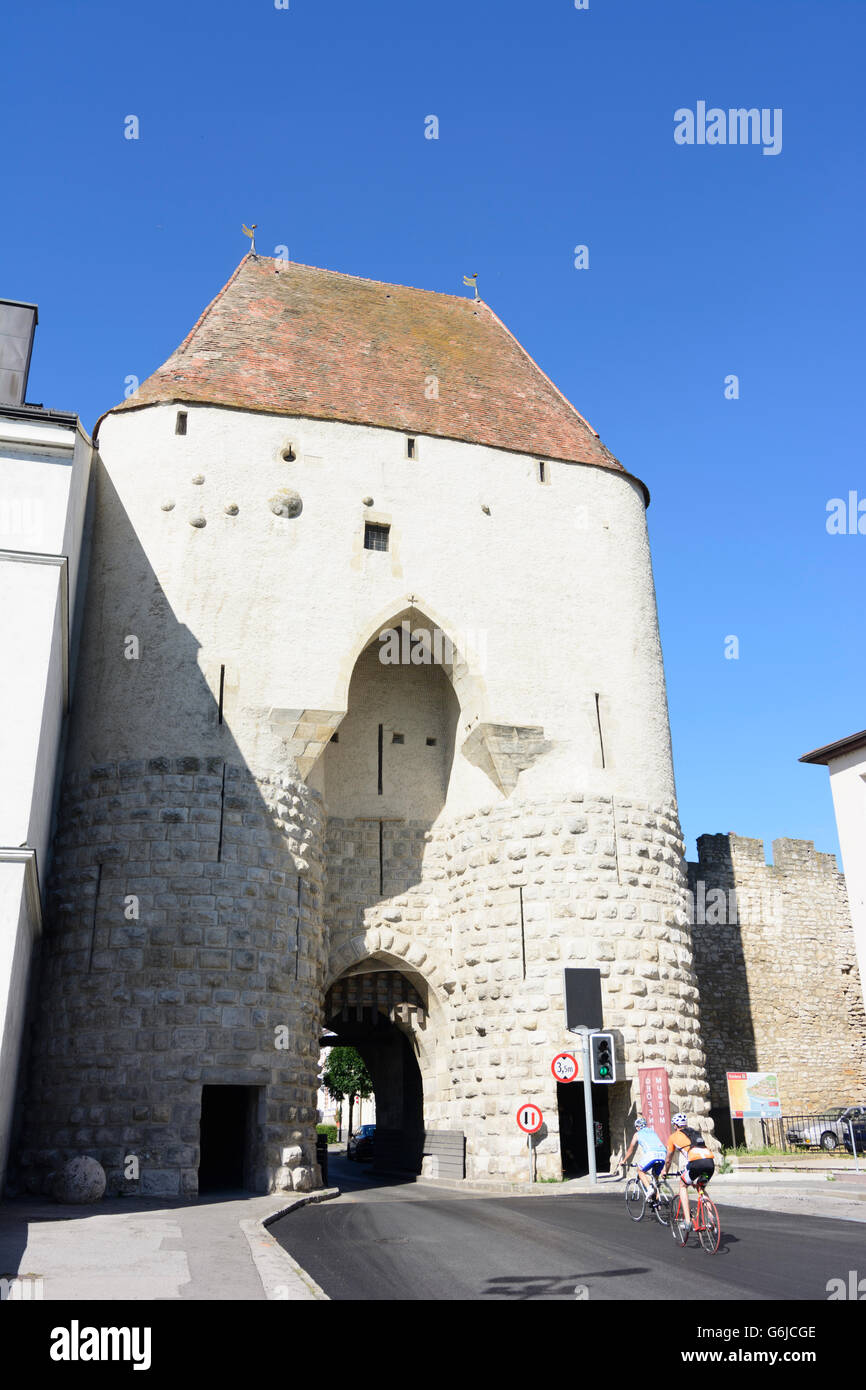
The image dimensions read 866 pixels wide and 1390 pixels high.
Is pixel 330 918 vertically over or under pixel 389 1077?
over

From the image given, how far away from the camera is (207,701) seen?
52.6 feet

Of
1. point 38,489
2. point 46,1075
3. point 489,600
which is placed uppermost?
point 489,600

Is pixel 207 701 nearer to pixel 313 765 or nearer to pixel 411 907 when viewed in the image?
pixel 313 765

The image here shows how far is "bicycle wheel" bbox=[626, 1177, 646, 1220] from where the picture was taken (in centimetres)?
1071

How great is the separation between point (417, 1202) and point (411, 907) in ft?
16.9

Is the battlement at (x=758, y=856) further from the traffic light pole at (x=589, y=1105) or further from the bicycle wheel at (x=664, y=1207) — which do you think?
the bicycle wheel at (x=664, y=1207)

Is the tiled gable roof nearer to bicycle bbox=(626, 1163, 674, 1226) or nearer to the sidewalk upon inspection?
the sidewalk

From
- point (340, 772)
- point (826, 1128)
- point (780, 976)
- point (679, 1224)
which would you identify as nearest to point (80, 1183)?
point (679, 1224)

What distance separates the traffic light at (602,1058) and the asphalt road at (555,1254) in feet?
5.40

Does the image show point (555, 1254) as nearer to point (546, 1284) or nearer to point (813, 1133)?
point (546, 1284)

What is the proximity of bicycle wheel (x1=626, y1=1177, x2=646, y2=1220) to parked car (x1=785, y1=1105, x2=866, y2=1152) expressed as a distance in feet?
37.7

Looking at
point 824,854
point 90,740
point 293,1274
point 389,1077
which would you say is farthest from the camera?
point 824,854

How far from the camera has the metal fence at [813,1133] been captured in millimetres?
21109
